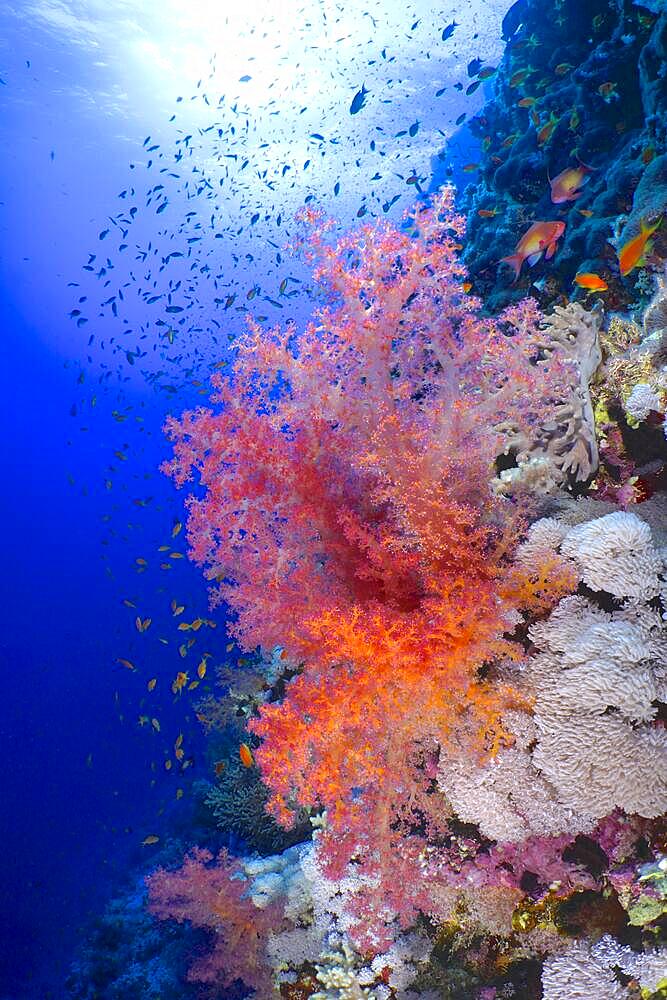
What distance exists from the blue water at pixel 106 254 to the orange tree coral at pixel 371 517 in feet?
28.9

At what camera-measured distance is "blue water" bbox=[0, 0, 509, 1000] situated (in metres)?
20.5

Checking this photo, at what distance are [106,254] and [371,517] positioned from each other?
74.1 metres

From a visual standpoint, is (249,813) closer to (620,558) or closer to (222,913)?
(222,913)

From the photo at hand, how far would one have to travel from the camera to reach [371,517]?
12.0ft

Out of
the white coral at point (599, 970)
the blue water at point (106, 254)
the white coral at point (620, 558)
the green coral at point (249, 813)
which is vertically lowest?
the white coral at point (599, 970)

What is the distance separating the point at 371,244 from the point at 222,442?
1647 millimetres

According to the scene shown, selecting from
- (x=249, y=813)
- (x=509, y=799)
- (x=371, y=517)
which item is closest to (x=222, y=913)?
(x=249, y=813)

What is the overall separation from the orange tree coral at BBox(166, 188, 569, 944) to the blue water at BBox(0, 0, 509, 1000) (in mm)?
8817

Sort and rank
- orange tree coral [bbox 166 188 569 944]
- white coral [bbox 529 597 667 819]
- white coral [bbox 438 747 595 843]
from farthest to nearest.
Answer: white coral [bbox 438 747 595 843]
orange tree coral [bbox 166 188 569 944]
white coral [bbox 529 597 667 819]

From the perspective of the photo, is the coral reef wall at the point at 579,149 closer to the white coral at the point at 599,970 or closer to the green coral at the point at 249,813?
the white coral at the point at 599,970

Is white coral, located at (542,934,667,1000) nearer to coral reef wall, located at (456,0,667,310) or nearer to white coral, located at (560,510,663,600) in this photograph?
white coral, located at (560,510,663,600)

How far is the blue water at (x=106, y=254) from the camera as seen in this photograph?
2048 cm

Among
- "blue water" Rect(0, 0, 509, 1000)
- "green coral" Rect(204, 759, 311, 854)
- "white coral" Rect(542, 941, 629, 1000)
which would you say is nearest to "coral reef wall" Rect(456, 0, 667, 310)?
"blue water" Rect(0, 0, 509, 1000)

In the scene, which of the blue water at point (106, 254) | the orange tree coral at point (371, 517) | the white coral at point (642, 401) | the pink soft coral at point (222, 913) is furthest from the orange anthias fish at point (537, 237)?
the blue water at point (106, 254)
